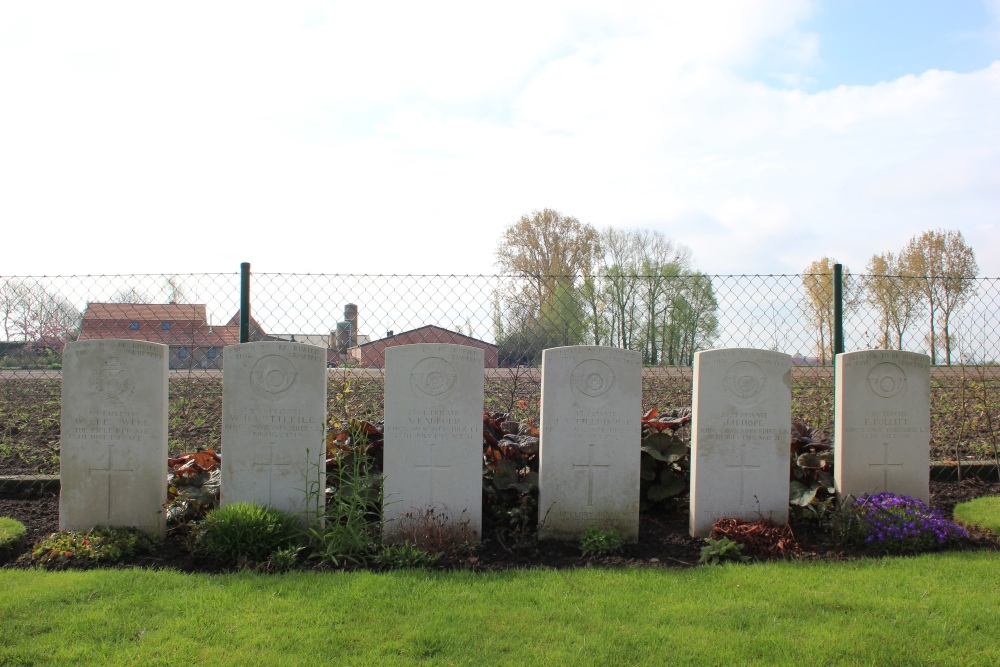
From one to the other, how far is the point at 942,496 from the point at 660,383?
2.81 meters

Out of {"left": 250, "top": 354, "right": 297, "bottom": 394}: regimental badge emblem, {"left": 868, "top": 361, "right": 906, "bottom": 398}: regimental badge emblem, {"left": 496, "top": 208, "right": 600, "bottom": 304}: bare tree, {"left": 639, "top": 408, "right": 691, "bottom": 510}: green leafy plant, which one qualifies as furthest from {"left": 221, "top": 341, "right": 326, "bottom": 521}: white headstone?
{"left": 496, "top": 208, "right": 600, "bottom": 304}: bare tree

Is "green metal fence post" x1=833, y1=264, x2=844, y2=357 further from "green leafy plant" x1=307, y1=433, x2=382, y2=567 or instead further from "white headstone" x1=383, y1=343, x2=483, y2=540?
"green leafy plant" x1=307, y1=433, x2=382, y2=567

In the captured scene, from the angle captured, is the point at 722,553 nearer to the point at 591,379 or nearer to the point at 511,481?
the point at 591,379

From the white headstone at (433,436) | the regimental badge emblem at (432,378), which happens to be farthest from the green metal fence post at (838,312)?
the regimental badge emblem at (432,378)

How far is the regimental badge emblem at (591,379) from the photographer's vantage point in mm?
5180

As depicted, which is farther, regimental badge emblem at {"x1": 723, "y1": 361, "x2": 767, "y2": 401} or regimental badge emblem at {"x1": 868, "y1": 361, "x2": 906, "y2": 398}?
regimental badge emblem at {"x1": 868, "y1": 361, "x2": 906, "y2": 398}

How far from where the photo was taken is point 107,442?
499cm

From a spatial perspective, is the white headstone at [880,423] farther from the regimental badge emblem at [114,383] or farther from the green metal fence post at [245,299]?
the regimental badge emblem at [114,383]

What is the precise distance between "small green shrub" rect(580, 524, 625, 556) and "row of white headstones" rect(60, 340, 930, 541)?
0.52 feet

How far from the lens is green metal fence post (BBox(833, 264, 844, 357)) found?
6.70m

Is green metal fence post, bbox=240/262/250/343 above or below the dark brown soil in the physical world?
above

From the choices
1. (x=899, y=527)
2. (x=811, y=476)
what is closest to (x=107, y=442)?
(x=811, y=476)

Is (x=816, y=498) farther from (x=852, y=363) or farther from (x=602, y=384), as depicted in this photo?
(x=602, y=384)

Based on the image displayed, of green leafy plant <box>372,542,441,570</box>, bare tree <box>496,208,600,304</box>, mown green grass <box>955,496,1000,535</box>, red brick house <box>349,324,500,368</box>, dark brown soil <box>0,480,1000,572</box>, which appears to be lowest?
dark brown soil <box>0,480,1000,572</box>
